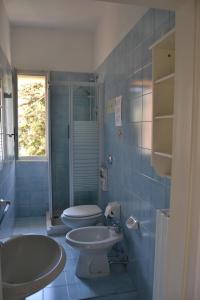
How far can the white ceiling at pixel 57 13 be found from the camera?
2.80 m

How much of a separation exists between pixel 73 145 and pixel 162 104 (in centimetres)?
195

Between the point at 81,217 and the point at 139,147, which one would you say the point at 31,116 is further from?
the point at 139,147

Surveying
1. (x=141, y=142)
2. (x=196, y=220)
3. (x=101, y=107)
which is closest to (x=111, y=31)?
(x=101, y=107)

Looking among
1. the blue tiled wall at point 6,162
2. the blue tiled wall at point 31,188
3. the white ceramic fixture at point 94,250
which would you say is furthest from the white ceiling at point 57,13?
A: the white ceramic fixture at point 94,250

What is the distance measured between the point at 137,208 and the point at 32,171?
2126 millimetres

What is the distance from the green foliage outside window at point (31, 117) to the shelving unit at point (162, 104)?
264 cm

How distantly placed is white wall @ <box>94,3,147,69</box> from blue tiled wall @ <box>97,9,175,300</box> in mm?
80

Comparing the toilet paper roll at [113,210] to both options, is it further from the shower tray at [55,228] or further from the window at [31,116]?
the window at [31,116]

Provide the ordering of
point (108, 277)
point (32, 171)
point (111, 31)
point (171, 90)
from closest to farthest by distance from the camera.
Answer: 1. point (171, 90)
2. point (108, 277)
3. point (111, 31)
4. point (32, 171)

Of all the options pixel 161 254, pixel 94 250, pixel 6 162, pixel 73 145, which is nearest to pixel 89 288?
pixel 94 250

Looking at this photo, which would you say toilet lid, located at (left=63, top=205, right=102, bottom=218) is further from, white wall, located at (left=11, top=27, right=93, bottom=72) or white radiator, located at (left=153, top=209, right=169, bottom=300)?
white wall, located at (left=11, top=27, right=93, bottom=72)

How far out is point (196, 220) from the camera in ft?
2.93

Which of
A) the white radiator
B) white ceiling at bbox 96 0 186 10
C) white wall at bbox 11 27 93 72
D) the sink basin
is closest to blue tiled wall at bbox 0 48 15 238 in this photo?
white wall at bbox 11 27 93 72

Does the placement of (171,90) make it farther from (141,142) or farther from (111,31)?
(111,31)
